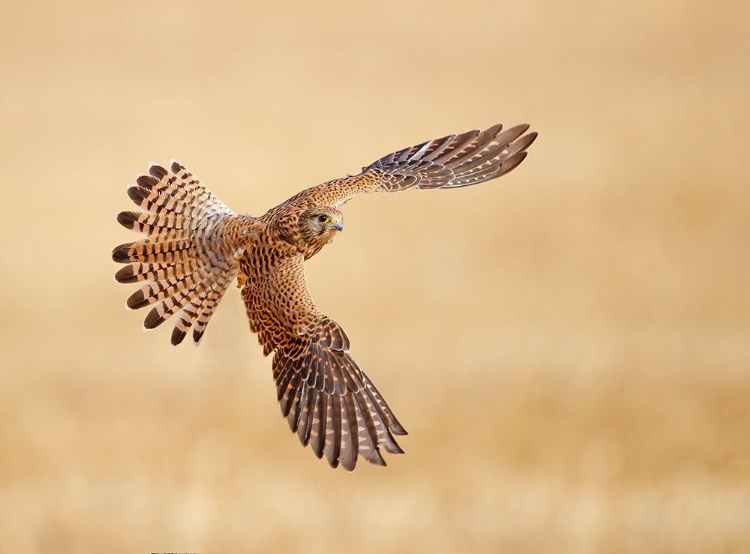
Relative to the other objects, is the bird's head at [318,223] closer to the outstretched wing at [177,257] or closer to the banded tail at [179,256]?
the banded tail at [179,256]

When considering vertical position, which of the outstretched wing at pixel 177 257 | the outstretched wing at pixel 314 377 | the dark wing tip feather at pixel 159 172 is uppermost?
the dark wing tip feather at pixel 159 172

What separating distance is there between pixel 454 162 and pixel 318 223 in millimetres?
1455

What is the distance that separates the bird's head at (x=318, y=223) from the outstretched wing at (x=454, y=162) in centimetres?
66

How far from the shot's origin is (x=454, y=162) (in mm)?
10617

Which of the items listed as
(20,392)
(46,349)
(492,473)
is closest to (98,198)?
(46,349)

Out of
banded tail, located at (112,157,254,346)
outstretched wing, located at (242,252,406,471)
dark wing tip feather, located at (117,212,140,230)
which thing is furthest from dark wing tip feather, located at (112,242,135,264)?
outstretched wing, located at (242,252,406,471)

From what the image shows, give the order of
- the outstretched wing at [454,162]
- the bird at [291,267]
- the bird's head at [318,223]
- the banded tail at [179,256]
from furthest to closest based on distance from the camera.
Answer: the outstretched wing at [454,162] → the banded tail at [179,256] → the bird's head at [318,223] → the bird at [291,267]

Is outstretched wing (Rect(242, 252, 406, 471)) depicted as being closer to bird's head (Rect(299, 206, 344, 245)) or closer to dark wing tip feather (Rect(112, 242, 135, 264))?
bird's head (Rect(299, 206, 344, 245))

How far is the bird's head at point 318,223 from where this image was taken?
9.52 meters

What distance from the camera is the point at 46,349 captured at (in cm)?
1528

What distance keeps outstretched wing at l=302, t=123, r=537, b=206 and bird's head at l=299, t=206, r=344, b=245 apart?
25.8 inches

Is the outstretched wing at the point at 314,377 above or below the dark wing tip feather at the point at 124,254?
below

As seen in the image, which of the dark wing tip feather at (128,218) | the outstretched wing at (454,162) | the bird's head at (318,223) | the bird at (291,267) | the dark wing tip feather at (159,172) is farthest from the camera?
the dark wing tip feather at (159,172)

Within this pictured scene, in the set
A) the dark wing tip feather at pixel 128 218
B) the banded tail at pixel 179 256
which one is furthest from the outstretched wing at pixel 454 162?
the dark wing tip feather at pixel 128 218
